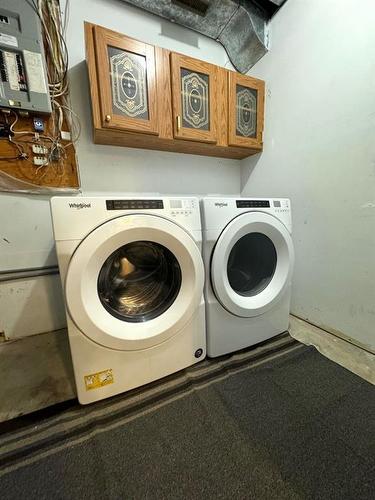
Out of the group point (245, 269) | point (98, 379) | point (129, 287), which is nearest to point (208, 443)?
point (98, 379)

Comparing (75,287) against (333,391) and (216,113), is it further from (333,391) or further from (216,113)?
(216,113)

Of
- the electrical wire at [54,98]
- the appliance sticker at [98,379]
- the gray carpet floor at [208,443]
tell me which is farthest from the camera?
the electrical wire at [54,98]

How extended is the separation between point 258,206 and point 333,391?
0.84 meters

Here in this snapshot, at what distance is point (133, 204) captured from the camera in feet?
2.40

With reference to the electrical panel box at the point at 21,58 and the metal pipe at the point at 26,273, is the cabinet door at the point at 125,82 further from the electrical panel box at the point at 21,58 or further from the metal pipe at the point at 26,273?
the metal pipe at the point at 26,273

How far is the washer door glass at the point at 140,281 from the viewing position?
83cm

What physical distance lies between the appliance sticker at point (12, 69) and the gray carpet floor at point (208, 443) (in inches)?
59.7

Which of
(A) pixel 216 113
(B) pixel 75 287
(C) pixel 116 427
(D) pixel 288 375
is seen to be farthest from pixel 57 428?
(A) pixel 216 113

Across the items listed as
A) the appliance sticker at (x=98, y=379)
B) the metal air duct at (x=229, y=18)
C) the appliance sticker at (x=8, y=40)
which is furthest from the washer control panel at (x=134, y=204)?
the metal air duct at (x=229, y=18)

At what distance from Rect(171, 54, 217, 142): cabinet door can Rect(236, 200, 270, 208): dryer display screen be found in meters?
0.64

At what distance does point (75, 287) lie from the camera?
66 cm

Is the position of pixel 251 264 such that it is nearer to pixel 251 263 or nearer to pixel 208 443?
pixel 251 263

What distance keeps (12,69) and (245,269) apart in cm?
158

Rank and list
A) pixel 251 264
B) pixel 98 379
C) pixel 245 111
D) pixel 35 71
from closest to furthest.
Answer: pixel 98 379 < pixel 35 71 < pixel 251 264 < pixel 245 111
